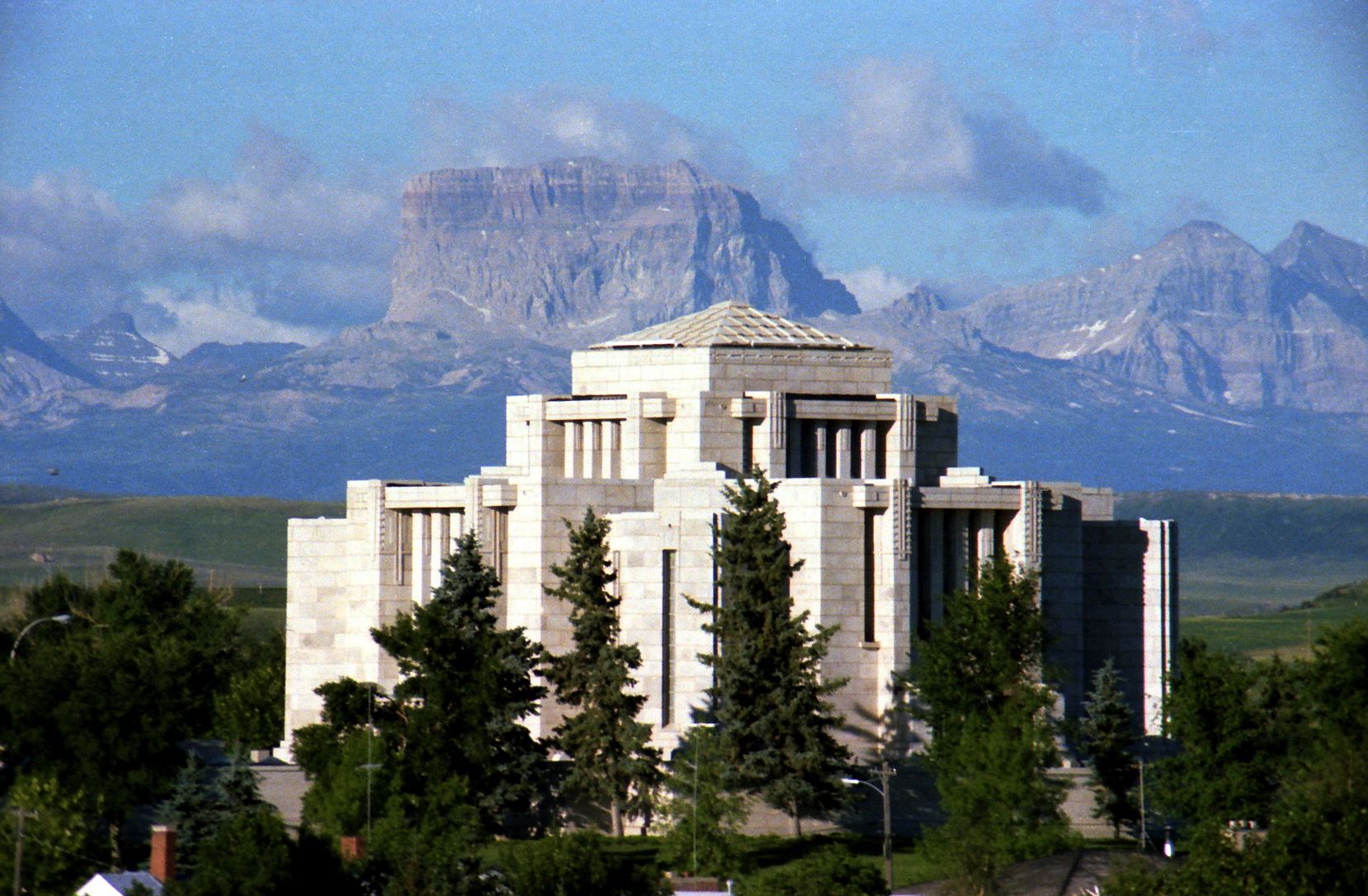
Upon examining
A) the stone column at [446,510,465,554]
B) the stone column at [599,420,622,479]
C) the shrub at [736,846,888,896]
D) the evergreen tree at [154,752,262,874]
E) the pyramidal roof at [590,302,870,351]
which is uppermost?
the pyramidal roof at [590,302,870,351]

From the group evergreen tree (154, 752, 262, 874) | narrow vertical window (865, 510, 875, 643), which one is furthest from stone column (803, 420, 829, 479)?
evergreen tree (154, 752, 262, 874)

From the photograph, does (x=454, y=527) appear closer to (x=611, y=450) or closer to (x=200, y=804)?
(x=611, y=450)

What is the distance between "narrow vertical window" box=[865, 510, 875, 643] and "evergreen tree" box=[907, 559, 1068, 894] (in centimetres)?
191

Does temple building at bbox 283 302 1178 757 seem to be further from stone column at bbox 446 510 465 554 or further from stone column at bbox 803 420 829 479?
stone column at bbox 446 510 465 554

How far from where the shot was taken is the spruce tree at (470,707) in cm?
8706

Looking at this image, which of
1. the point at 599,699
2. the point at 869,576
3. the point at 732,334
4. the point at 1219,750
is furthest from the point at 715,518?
the point at 1219,750

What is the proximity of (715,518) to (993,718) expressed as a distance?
1228 cm

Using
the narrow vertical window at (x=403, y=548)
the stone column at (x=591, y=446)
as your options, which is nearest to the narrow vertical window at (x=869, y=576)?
the stone column at (x=591, y=446)

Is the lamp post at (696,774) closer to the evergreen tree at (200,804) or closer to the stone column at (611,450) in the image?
the evergreen tree at (200,804)

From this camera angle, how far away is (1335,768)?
74.9 metres

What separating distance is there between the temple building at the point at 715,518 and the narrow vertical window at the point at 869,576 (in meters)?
0.05

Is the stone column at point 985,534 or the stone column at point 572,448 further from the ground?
the stone column at point 572,448

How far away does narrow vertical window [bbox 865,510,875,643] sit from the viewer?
319 ft

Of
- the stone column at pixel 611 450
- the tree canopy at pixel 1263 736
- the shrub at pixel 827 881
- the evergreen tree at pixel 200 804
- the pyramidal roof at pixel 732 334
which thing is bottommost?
the shrub at pixel 827 881
